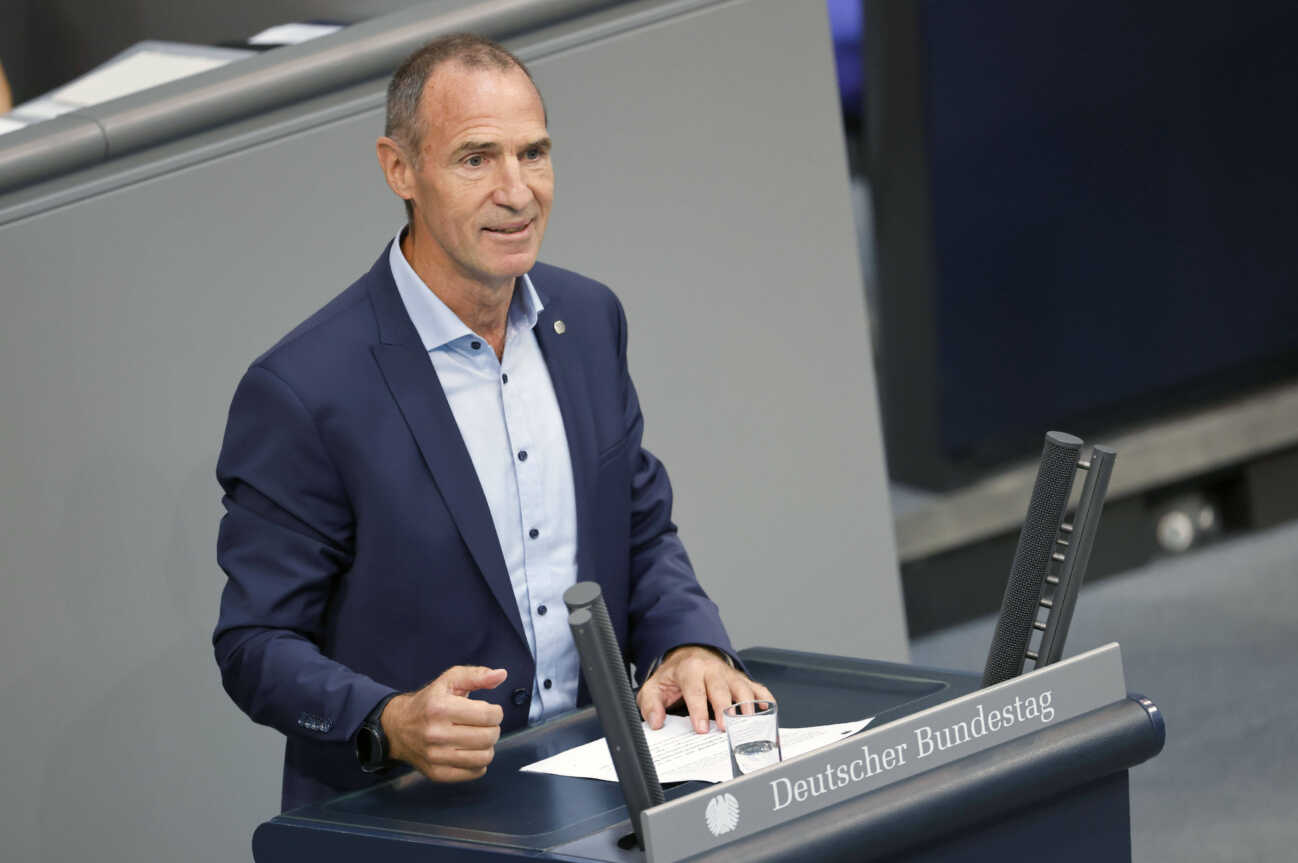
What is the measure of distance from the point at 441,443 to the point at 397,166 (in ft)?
1.15

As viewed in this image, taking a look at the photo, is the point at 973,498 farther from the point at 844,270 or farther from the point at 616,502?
the point at 616,502

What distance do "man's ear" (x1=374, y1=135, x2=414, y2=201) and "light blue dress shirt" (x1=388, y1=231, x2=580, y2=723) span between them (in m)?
0.09

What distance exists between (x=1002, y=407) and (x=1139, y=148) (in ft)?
A: 2.75

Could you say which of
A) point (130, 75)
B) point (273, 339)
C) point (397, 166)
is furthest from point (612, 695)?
point (130, 75)

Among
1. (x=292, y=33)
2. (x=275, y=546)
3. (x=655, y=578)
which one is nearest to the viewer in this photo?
(x=275, y=546)

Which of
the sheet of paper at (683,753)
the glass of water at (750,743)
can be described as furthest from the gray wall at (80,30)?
the glass of water at (750,743)

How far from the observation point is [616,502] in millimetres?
2617

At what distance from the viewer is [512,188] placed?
7.82 feet

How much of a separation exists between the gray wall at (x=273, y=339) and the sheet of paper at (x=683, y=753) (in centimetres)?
113

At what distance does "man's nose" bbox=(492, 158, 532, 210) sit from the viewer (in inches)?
93.8

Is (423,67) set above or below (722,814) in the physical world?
above

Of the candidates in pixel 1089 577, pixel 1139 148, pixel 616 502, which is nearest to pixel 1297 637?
pixel 1089 577

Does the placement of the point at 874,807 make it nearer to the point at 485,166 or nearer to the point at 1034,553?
the point at 1034,553

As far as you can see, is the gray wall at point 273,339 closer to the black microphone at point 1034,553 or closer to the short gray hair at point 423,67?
the short gray hair at point 423,67
